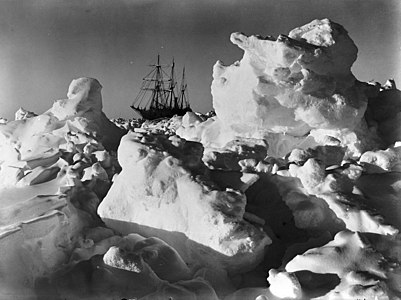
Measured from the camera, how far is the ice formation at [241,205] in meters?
1.21

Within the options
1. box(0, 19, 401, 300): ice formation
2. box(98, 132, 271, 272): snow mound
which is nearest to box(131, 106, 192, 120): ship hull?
box(0, 19, 401, 300): ice formation

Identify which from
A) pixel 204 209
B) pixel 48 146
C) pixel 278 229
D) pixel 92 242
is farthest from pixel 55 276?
pixel 48 146

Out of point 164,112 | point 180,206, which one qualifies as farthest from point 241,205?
point 164,112

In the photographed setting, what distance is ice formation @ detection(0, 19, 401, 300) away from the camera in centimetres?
121

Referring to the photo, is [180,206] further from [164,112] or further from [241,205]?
[164,112]

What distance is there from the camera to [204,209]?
51.4 inches

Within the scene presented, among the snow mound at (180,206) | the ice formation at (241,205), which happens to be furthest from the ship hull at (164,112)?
the snow mound at (180,206)

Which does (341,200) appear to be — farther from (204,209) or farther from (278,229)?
(204,209)

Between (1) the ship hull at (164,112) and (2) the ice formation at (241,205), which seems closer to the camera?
(2) the ice formation at (241,205)

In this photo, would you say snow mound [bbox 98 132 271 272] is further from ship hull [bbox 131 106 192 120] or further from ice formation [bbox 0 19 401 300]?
ship hull [bbox 131 106 192 120]

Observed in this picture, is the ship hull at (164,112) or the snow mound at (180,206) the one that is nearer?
the snow mound at (180,206)

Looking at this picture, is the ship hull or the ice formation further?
the ship hull

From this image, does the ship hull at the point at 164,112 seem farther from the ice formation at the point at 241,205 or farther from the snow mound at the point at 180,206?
the snow mound at the point at 180,206

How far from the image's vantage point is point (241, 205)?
52.0 inches
